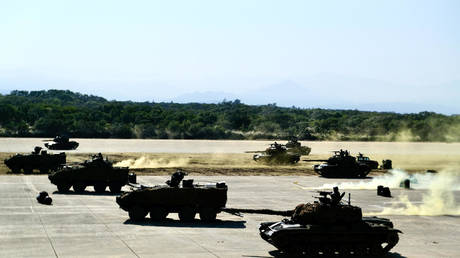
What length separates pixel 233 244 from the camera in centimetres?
2555

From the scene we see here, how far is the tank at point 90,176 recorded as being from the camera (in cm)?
4228

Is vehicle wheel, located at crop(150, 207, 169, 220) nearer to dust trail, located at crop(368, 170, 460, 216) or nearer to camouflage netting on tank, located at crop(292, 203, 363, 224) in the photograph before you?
camouflage netting on tank, located at crop(292, 203, 363, 224)

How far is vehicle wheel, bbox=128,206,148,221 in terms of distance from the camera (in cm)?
3070

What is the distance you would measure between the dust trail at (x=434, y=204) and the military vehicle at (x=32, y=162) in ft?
92.8

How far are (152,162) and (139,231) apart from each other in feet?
138

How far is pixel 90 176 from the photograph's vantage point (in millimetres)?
42656

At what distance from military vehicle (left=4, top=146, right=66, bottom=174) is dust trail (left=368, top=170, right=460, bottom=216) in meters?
28.3

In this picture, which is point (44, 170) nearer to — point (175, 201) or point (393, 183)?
point (175, 201)

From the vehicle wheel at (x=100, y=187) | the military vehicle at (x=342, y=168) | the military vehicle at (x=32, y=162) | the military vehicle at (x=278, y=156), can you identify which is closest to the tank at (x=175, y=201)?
the vehicle wheel at (x=100, y=187)

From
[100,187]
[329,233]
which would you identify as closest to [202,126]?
[100,187]

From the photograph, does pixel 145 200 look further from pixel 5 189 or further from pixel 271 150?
pixel 271 150

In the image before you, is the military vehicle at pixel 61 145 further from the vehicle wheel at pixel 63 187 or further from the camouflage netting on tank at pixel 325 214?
the camouflage netting on tank at pixel 325 214

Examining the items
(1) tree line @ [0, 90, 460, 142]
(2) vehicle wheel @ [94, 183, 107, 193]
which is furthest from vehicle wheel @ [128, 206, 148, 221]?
(1) tree line @ [0, 90, 460, 142]

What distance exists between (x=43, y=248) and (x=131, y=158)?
5014 cm
